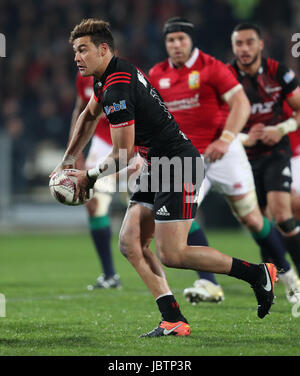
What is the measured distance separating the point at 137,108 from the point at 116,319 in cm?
170

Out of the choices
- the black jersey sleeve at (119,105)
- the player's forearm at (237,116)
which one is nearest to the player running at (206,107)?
the player's forearm at (237,116)

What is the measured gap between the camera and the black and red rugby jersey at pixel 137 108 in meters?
4.58

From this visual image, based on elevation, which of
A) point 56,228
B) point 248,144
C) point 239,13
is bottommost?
point 56,228

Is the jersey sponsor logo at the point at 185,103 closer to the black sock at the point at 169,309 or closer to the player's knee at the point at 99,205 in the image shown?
the player's knee at the point at 99,205

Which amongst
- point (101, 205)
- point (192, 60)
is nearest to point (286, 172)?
point (192, 60)

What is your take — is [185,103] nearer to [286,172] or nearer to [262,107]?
[262,107]

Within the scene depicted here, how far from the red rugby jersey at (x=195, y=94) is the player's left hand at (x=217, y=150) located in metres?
0.40

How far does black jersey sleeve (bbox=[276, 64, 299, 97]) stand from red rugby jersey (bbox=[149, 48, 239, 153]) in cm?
59

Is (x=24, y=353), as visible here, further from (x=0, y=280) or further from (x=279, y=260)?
(x=0, y=280)

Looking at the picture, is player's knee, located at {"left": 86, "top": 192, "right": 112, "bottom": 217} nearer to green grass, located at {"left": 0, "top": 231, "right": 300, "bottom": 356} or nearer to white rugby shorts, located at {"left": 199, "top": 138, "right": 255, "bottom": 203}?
green grass, located at {"left": 0, "top": 231, "right": 300, "bottom": 356}

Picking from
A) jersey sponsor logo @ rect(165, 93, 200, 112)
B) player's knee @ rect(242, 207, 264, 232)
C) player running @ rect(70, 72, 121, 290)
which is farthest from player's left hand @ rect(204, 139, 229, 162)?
player running @ rect(70, 72, 121, 290)

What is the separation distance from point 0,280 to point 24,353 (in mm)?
4050

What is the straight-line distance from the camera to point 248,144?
7125 mm
